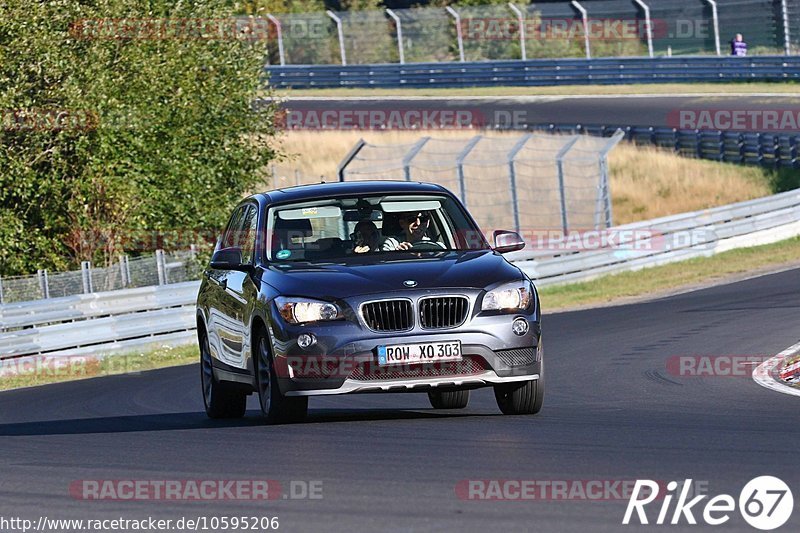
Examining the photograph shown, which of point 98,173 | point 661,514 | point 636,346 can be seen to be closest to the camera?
point 661,514

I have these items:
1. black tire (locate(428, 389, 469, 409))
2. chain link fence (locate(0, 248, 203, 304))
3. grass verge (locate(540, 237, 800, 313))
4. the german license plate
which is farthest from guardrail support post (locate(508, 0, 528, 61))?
the german license plate

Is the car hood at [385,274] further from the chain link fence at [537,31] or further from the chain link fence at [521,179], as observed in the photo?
the chain link fence at [537,31]

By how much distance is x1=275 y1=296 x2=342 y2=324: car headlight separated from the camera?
32.3 ft

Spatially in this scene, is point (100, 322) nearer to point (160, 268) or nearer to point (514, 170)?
point (160, 268)

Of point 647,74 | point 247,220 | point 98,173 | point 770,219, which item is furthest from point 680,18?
point 247,220

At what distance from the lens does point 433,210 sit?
1133cm

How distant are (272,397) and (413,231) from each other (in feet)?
5.55

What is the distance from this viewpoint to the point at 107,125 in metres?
25.4

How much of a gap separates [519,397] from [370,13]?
4726cm

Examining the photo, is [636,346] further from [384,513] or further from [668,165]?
[668,165]

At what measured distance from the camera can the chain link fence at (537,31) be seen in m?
48.9

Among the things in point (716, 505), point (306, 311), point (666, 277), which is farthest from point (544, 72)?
point (716, 505)

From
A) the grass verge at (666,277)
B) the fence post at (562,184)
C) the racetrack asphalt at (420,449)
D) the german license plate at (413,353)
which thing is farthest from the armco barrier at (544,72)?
the german license plate at (413,353)

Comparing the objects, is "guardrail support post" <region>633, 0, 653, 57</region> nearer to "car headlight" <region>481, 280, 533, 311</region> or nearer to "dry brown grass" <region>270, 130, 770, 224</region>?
"dry brown grass" <region>270, 130, 770, 224</region>
